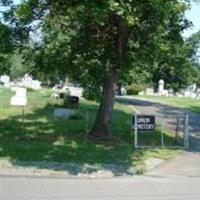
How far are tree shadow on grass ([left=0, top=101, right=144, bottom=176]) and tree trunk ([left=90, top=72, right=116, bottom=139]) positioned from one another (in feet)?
1.49

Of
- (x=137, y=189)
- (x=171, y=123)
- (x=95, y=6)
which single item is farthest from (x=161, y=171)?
(x=171, y=123)

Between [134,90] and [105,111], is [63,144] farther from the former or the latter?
[134,90]

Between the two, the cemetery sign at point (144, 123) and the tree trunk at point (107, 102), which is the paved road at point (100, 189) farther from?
the tree trunk at point (107, 102)

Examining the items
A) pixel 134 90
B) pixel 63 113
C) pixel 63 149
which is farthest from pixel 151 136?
pixel 134 90

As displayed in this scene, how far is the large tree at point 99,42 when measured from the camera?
757 inches

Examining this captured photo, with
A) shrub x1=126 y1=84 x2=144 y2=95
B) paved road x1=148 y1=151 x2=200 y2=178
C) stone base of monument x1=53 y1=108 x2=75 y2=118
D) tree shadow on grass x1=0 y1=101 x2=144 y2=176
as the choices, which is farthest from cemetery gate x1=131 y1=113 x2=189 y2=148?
shrub x1=126 y1=84 x2=144 y2=95

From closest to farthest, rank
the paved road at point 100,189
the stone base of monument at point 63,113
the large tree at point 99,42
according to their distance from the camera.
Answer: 1. the paved road at point 100,189
2. the large tree at point 99,42
3. the stone base of monument at point 63,113

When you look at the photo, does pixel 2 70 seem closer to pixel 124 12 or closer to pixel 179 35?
pixel 179 35

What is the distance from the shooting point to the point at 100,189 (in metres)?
12.7

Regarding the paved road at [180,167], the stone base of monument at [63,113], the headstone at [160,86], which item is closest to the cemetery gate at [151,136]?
the paved road at [180,167]

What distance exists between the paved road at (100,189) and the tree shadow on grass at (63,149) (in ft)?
3.83

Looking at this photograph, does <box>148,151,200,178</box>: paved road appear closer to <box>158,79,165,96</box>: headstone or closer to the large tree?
the large tree

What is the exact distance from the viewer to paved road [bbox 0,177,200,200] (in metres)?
11.6

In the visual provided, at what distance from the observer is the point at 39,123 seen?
2491cm
